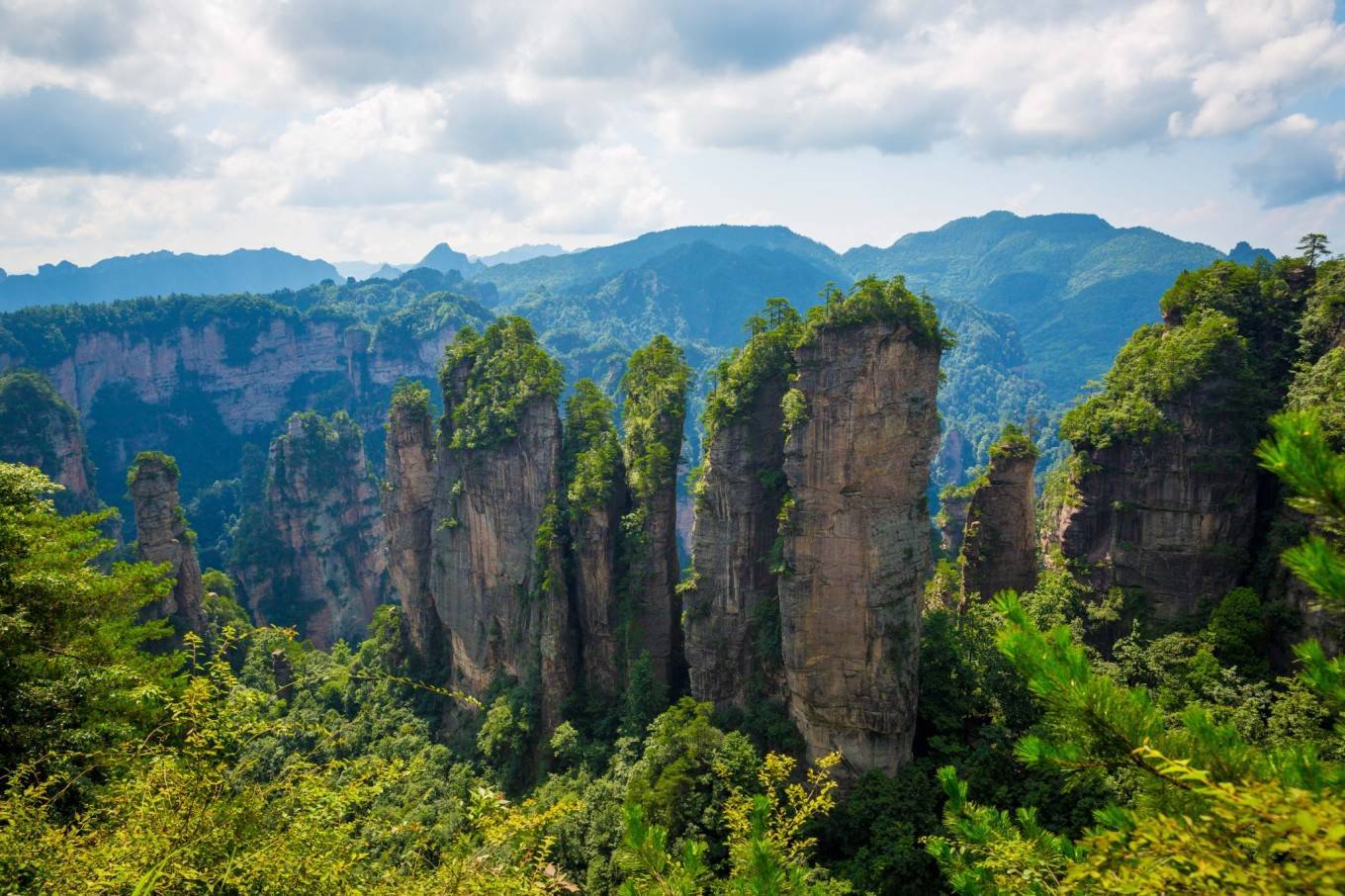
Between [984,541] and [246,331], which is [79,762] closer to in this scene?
[984,541]

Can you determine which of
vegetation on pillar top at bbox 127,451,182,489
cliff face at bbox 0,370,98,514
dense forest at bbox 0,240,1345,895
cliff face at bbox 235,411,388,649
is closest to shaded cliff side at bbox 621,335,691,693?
dense forest at bbox 0,240,1345,895

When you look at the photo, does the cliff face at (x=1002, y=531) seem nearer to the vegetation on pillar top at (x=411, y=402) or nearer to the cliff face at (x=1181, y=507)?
the cliff face at (x=1181, y=507)

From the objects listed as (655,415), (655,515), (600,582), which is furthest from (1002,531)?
(600,582)

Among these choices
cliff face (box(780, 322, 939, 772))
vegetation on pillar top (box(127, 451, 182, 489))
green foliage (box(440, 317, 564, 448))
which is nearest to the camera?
cliff face (box(780, 322, 939, 772))

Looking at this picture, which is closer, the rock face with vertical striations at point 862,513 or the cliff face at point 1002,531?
the rock face with vertical striations at point 862,513

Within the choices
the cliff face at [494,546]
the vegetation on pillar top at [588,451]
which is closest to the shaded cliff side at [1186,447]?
the vegetation on pillar top at [588,451]

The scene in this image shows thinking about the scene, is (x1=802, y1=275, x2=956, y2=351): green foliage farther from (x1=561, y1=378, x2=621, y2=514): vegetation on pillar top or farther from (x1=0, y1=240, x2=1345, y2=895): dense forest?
(x1=561, y1=378, x2=621, y2=514): vegetation on pillar top
